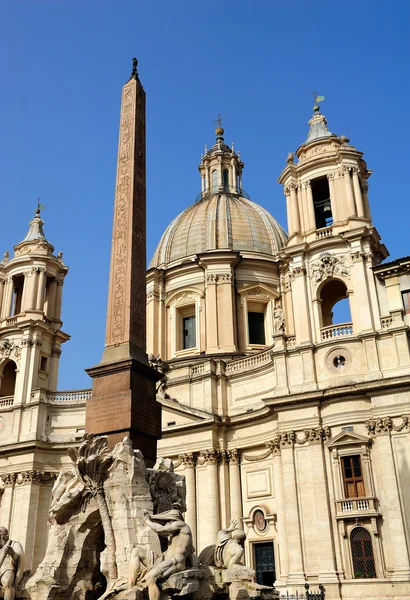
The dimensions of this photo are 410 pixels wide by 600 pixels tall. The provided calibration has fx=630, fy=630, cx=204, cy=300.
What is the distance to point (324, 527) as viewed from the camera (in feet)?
82.5

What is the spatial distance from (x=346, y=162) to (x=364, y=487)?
16.0m

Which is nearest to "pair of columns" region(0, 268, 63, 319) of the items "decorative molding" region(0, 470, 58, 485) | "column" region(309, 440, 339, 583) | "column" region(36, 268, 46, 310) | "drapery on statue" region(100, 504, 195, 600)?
"column" region(36, 268, 46, 310)

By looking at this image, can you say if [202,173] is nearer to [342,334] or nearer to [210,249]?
[210,249]

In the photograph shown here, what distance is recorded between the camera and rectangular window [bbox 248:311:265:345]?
1517 inches

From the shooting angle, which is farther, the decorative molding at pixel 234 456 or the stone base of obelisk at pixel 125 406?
the decorative molding at pixel 234 456

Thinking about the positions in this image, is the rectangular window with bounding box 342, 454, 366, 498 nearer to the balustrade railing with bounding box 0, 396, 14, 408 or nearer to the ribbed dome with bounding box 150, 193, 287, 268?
the ribbed dome with bounding box 150, 193, 287, 268

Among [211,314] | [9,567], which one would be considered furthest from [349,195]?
[9,567]

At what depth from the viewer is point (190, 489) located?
30.5 meters

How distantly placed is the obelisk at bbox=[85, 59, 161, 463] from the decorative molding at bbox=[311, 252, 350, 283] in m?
14.3

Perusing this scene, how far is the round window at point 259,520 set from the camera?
94.5ft

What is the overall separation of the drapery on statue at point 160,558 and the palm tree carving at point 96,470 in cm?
112

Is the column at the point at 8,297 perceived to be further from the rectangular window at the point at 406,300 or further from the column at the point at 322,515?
the rectangular window at the point at 406,300

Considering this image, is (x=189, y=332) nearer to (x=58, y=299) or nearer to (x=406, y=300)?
(x=58, y=299)

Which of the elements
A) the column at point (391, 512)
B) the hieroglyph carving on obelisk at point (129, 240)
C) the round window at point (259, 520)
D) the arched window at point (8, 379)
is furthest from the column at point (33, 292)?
the column at point (391, 512)
